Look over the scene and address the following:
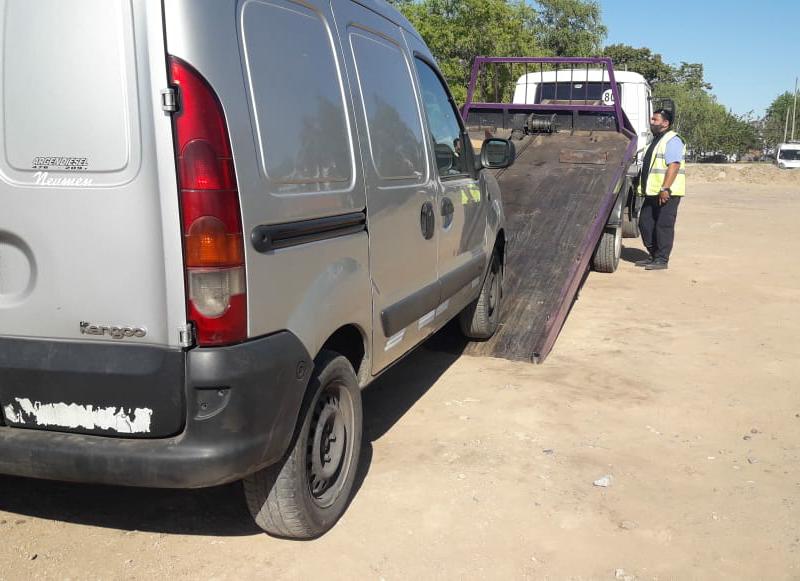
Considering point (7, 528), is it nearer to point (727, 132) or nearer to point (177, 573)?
point (177, 573)

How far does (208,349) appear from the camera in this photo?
2.43 m

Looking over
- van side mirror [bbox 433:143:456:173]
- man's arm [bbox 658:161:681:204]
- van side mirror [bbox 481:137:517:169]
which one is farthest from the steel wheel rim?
man's arm [bbox 658:161:681:204]

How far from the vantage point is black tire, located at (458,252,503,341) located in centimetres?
559

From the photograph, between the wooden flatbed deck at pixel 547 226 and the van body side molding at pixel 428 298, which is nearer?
the van body side molding at pixel 428 298

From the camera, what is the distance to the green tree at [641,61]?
5994 cm

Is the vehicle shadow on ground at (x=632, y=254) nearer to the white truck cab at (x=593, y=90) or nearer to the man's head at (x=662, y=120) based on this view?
the white truck cab at (x=593, y=90)

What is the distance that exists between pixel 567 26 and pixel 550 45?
127cm

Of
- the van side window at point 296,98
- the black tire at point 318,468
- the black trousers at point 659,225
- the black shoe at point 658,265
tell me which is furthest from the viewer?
the black shoe at point 658,265

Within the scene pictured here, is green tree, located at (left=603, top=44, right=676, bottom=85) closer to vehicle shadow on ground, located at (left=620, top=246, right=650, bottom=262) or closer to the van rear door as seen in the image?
vehicle shadow on ground, located at (left=620, top=246, right=650, bottom=262)

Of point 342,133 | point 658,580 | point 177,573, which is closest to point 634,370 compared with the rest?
point 658,580

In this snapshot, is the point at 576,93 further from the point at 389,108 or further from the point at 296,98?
the point at 296,98

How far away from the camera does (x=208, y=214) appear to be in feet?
7.79

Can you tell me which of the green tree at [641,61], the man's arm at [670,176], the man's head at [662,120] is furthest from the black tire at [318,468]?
the green tree at [641,61]

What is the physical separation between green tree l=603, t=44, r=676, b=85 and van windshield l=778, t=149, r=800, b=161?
1648 centimetres
